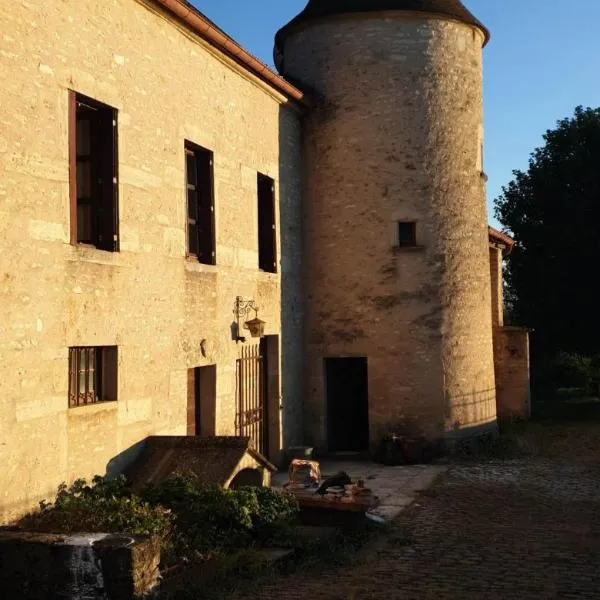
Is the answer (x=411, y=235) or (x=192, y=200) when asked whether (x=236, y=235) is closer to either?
(x=192, y=200)

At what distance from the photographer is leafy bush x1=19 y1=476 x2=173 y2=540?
7.20 metres

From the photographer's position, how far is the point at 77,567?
247 inches

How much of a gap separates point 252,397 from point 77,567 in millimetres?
6359

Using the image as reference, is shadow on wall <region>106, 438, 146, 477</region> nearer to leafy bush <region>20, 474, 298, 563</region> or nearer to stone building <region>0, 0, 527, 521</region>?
stone building <region>0, 0, 527, 521</region>

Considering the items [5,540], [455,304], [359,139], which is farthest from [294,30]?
[5,540]

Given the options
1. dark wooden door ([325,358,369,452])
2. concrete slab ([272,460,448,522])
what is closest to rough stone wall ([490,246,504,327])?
dark wooden door ([325,358,369,452])

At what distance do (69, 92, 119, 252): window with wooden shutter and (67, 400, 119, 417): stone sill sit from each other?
1.68 metres

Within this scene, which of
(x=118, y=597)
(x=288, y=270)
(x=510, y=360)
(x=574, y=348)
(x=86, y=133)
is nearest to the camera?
(x=118, y=597)

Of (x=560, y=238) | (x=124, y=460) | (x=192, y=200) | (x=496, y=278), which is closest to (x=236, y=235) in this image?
(x=192, y=200)

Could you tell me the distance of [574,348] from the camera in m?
23.9

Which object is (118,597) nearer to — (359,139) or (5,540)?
(5,540)

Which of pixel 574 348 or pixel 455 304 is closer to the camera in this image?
pixel 455 304

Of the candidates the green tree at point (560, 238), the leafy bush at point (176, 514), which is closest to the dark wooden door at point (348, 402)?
the leafy bush at point (176, 514)

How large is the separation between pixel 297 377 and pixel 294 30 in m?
6.33
